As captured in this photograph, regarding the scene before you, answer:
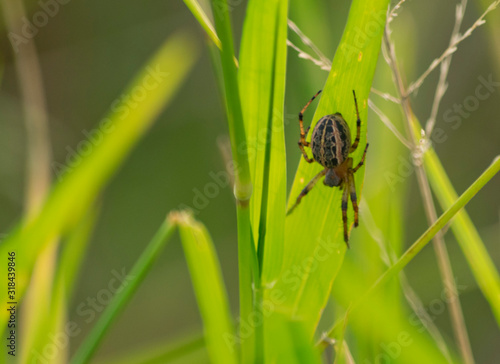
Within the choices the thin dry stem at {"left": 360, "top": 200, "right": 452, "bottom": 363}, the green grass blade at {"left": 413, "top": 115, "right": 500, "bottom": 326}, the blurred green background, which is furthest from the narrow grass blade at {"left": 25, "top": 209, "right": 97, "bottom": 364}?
the blurred green background

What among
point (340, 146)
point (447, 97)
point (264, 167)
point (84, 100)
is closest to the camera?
point (264, 167)

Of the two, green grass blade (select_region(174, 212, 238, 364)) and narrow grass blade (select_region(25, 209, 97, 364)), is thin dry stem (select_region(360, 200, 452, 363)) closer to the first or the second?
green grass blade (select_region(174, 212, 238, 364))

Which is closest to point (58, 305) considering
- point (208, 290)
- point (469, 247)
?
point (208, 290)

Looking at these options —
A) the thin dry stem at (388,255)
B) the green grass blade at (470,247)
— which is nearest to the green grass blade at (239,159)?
the thin dry stem at (388,255)

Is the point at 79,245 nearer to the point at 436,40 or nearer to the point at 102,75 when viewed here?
the point at 436,40

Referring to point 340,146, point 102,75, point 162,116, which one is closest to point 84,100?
point 102,75

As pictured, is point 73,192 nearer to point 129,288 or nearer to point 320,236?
point 129,288
